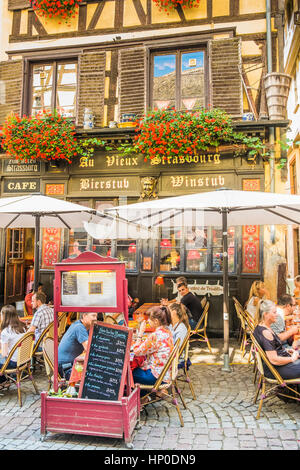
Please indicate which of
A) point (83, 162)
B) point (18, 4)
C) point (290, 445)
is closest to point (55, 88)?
point (83, 162)

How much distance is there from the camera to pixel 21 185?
9.90 m

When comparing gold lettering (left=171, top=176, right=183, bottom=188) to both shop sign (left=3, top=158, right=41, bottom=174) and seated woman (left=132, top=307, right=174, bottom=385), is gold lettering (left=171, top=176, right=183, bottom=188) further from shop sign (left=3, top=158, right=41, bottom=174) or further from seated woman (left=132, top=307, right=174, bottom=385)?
seated woman (left=132, top=307, right=174, bottom=385)

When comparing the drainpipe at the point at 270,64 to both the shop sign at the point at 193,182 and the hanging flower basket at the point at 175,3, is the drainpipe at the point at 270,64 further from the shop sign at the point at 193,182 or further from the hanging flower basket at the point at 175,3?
the hanging flower basket at the point at 175,3

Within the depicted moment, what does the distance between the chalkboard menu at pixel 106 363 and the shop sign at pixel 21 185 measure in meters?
6.82

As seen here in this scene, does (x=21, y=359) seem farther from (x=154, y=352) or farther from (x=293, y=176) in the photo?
(x=293, y=176)

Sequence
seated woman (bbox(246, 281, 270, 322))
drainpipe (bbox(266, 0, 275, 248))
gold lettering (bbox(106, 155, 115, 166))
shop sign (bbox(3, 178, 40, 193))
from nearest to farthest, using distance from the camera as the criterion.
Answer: seated woman (bbox(246, 281, 270, 322)) → drainpipe (bbox(266, 0, 275, 248)) → gold lettering (bbox(106, 155, 115, 166)) → shop sign (bbox(3, 178, 40, 193))

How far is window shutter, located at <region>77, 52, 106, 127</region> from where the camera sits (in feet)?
31.8

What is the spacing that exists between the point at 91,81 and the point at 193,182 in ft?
13.1

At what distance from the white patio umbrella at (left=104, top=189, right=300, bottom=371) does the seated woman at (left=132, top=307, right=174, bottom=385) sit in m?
1.69

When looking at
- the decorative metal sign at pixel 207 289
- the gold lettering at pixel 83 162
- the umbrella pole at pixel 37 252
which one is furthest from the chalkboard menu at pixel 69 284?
the gold lettering at pixel 83 162

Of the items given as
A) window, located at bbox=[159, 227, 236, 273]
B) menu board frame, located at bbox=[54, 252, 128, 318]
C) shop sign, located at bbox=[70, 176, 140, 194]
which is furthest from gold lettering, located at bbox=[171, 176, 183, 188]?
menu board frame, located at bbox=[54, 252, 128, 318]

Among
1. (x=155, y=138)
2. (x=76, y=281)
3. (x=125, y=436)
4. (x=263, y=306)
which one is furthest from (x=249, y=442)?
(x=155, y=138)

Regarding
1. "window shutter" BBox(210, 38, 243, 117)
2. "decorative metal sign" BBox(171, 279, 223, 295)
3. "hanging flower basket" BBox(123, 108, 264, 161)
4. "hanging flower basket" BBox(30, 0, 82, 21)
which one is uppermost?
"hanging flower basket" BBox(30, 0, 82, 21)
